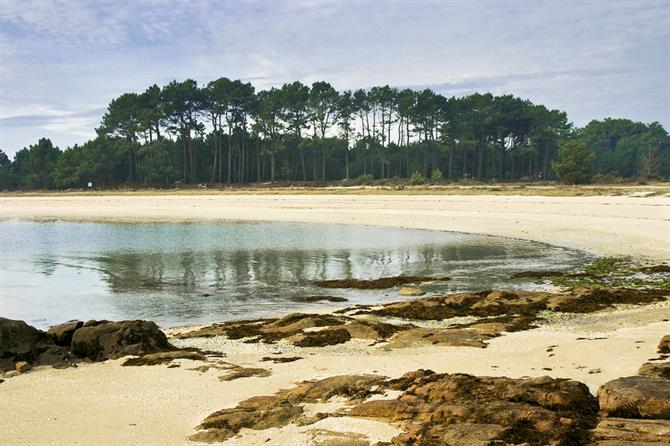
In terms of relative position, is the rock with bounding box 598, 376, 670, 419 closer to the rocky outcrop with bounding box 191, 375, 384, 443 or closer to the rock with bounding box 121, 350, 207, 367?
the rocky outcrop with bounding box 191, 375, 384, 443

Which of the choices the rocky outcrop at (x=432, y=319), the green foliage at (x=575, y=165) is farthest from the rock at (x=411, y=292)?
the green foliage at (x=575, y=165)

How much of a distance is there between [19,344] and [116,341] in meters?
1.16

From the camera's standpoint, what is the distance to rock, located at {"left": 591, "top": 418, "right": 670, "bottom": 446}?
3896 millimetres

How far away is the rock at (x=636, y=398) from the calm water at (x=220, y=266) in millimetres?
7403

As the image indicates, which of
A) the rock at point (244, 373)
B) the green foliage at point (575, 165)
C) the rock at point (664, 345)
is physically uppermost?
the green foliage at point (575, 165)

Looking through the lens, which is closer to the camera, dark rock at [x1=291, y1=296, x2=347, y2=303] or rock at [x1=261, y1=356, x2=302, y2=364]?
rock at [x1=261, y1=356, x2=302, y2=364]

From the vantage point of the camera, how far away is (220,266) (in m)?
18.2

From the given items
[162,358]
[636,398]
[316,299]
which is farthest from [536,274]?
[636,398]

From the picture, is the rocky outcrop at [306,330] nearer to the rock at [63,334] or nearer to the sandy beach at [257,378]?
the sandy beach at [257,378]

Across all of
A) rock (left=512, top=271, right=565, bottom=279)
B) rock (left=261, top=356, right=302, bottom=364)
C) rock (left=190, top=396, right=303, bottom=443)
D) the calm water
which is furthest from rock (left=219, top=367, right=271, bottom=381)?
rock (left=512, top=271, right=565, bottom=279)

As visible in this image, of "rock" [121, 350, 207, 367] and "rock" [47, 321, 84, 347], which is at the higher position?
"rock" [47, 321, 84, 347]

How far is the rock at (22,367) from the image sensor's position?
7212mm

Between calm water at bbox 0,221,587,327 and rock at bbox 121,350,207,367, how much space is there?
9.99 feet

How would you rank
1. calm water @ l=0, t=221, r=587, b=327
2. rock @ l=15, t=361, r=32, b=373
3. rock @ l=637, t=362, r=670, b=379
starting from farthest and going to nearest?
1. calm water @ l=0, t=221, r=587, b=327
2. rock @ l=15, t=361, r=32, b=373
3. rock @ l=637, t=362, r=670, b=379
